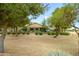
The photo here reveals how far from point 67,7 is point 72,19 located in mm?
123

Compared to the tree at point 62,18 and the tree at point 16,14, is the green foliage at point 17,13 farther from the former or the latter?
the tree at point 62,18

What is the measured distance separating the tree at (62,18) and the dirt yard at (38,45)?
0.10 metres

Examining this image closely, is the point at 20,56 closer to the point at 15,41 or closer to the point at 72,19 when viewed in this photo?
the point at 15,41

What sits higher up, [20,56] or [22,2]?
[22,2]

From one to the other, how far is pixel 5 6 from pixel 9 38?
307 millimetres

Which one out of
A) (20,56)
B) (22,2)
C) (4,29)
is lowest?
(20,56)

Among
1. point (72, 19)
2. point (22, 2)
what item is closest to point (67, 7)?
point (72, 19)

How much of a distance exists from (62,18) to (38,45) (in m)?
0.34

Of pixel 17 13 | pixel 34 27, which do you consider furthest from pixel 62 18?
pixel 17 13

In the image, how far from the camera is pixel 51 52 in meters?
3.89

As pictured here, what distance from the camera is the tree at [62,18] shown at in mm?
3877

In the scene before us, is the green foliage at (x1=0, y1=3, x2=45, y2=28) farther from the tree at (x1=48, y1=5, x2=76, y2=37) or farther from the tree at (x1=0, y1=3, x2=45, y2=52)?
the tree at (x1=48, y1=5, x2=76, y2=37)

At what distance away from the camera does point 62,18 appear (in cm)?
389

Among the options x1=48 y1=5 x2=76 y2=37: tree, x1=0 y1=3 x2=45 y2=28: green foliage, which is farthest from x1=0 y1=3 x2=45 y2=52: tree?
x1=48 y1=5 x2=76 y2=37: tree
